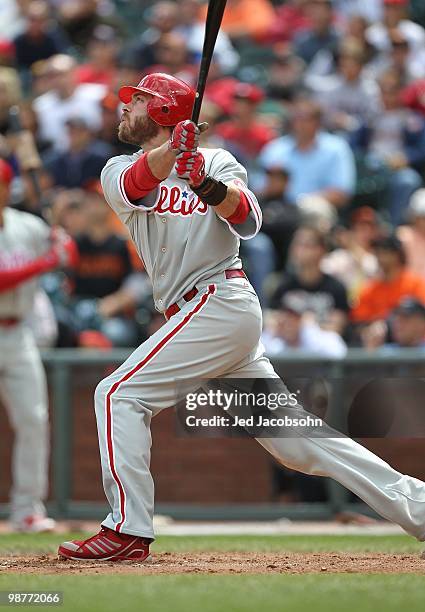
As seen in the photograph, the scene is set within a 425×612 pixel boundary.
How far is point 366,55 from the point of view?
41.4ft

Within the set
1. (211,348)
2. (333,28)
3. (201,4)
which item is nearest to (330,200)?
(333,28)

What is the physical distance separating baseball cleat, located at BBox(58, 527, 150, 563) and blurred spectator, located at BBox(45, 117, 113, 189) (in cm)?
673

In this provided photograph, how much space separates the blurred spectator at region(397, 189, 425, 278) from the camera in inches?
392

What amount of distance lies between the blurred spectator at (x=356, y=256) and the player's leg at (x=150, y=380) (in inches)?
192

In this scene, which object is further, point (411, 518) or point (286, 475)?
point (286, 475)

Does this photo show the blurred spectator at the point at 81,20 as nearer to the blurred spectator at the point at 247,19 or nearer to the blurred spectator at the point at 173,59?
the blurred spectator at the point at 247,19

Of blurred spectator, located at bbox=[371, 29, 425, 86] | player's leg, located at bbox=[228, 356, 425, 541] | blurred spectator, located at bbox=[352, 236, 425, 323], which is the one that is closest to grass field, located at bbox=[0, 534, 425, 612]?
player's leg, located at bbox=[228, 356, 425, 541]

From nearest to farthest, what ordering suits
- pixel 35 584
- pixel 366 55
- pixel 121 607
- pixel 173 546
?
pixel 121 607, pixel 35 584, pixel 173 546, pixel 366 55

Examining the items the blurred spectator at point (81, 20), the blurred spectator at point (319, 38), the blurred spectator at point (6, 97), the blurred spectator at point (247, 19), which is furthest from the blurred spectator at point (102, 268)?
the blurred spectator at point (247, 19)

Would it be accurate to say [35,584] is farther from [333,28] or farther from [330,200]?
[333,28]

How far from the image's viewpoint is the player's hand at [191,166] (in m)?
4.66

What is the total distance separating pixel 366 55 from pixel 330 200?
2.24 meters

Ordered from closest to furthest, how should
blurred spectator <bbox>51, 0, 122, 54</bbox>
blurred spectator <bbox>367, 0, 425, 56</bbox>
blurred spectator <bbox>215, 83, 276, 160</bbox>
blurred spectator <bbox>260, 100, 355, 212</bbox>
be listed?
blurred spectator <bbox>260, 100, 355, 212</bbox> < blurred spectator <bbox>215, 83, 276, 160</bbox> < blurred spectator <bbox>367, 0, 425, 56</bbox> < blurred spectator <bbox>51, 0, 122, 54</bbox>

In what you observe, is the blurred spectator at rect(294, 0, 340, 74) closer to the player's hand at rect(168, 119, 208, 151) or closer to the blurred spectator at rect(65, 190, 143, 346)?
the blurred spectator at rect(65, 190, 143, 346)
